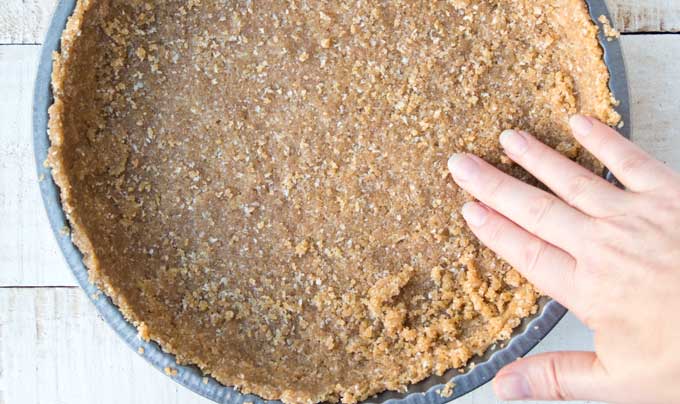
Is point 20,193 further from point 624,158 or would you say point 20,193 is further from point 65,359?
point 624,158

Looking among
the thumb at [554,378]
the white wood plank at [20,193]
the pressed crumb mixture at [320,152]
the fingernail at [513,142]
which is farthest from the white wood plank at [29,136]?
the thumb at [554,378]

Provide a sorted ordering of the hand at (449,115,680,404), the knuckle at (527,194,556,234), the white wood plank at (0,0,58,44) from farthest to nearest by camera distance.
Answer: the white wood plank at (0,0,58,44) < the knuckle at (527,194,556,234) < the hand at (449,115,680,404)

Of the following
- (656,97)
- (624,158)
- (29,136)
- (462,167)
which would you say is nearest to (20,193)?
(29,136)

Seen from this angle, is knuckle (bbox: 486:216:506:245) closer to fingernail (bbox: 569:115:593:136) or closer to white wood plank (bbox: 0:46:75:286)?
fingernail (bbox: 569:115:593:136)

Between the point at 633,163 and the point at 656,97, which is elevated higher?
the point at 656,97

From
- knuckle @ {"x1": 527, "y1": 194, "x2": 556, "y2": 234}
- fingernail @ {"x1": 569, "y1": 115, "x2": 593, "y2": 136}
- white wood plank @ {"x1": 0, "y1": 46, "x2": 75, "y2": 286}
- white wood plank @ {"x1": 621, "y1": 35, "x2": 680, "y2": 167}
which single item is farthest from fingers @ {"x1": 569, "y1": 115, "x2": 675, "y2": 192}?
white wood plank @ {"x1": 0, "y1": 46, "x2": 75, "y2": 286}
